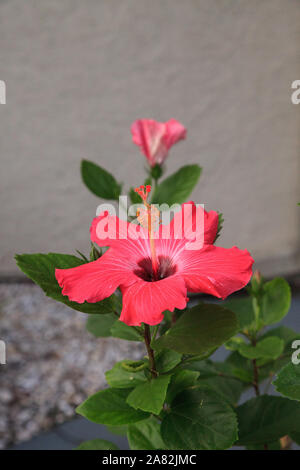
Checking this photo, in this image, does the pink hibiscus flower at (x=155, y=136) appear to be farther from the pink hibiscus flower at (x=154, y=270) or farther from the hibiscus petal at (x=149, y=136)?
the pink hibiscus flower at (x=154, y=270)

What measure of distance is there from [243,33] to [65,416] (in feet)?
4.51

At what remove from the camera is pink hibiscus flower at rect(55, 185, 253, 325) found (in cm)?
25

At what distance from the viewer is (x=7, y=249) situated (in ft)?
6.01

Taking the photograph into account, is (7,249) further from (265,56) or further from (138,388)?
(138,388)

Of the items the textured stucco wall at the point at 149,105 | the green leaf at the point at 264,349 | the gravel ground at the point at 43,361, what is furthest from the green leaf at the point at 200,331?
the textured stucco wall at the point at 149,105

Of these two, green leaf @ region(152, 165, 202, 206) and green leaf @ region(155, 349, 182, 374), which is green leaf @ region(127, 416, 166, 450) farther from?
green leaf @ region(152, 165, 202, 206)

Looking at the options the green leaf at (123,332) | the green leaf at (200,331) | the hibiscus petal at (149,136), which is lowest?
the green leaf at (123,332)

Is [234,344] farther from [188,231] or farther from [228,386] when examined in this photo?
[188,231]

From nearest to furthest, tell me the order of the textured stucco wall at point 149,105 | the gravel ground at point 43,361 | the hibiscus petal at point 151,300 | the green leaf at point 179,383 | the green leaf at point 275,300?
the hibiscus petal at point 151,300
the green leaf at point 179,383
the green leaf at point 275,300
the gravel ground at point 43,361
the textured stucco wall at point 149,105

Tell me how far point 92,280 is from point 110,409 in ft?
0.42

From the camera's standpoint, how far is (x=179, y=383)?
0.35m

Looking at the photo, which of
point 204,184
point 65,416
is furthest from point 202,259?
point 204,184

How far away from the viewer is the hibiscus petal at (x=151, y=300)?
24 centimetres

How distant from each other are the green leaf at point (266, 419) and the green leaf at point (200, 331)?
15 cm
